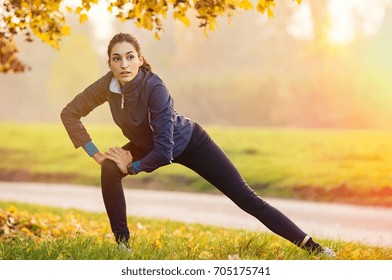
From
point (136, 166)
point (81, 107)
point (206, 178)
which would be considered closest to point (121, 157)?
point (136, 166)

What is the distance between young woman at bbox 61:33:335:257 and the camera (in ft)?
14.2

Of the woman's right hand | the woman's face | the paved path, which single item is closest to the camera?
the woman's face

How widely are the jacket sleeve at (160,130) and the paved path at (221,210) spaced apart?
2.84 meters

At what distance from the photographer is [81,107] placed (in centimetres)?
459

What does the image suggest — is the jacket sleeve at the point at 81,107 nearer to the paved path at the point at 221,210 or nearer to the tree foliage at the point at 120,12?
the tree foliage at the point at 120,12

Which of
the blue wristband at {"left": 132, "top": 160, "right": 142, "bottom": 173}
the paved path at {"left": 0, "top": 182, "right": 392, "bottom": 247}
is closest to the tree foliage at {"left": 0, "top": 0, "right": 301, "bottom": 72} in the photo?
the blue wristband at {"left": 132, "top": 160, "right": 142, "bottom": 173}

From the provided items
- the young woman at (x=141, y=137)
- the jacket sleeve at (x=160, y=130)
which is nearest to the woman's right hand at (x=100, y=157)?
the young woman at (x=141, y=137)

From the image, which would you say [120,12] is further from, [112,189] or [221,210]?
[221,210]

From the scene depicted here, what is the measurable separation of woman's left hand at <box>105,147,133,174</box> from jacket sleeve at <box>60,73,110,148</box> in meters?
0.30

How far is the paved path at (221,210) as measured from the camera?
323 inches

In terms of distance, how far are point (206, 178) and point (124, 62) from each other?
3.27 feet

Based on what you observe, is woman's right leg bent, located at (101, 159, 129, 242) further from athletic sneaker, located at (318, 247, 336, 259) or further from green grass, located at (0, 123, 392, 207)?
green grass, located at (0, 123, 392, 207)

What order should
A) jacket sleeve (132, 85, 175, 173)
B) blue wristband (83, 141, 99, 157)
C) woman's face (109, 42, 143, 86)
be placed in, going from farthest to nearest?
blue wristband (83, 141, 99, 157) → woman's face (109, 42, 143, 86) → jacket sleeve (132, 85, 175, 173)
